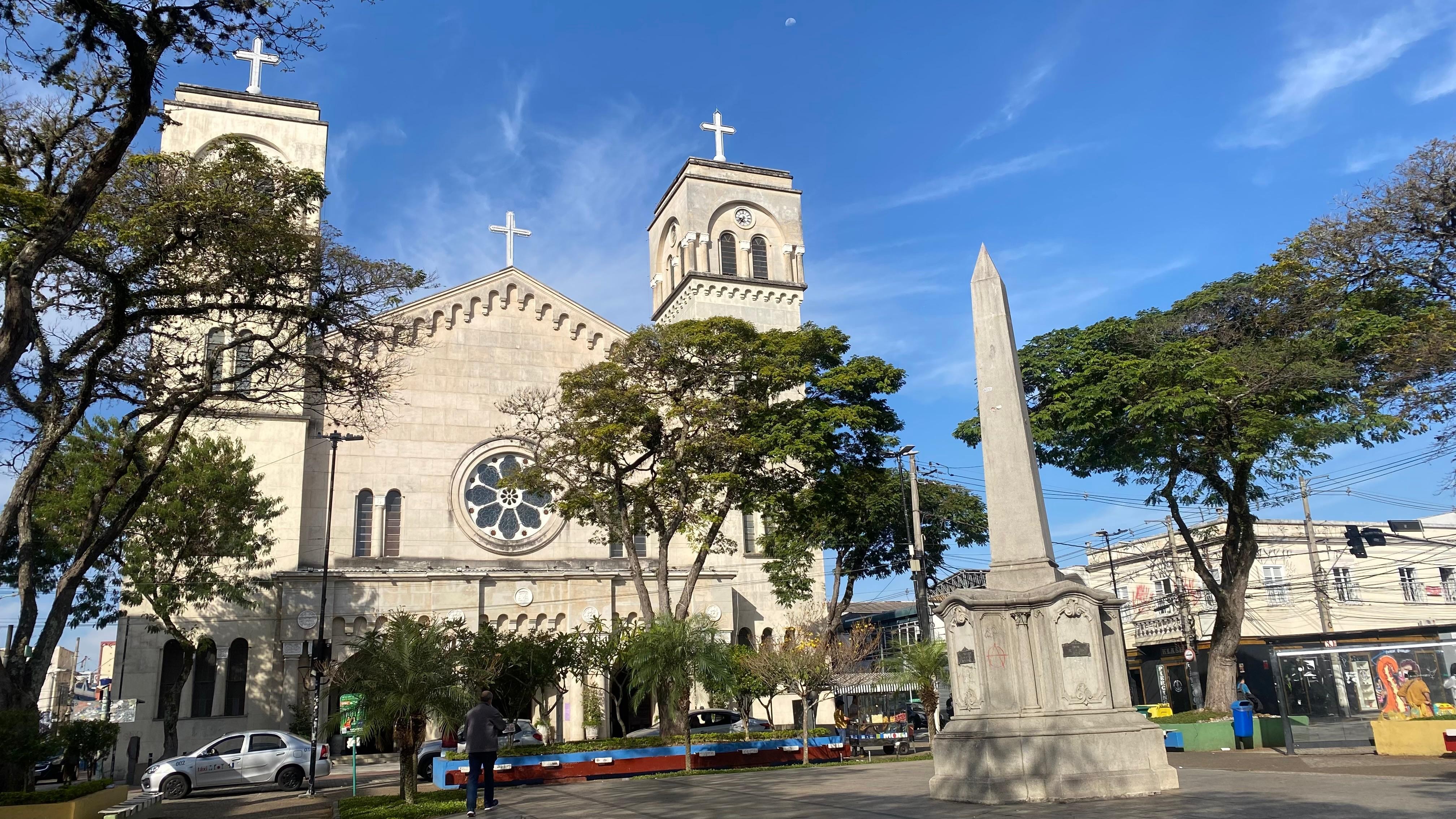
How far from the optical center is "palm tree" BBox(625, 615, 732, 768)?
21328 millimetres

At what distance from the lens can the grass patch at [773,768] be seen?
64.7 feet

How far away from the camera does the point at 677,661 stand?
21391 mm

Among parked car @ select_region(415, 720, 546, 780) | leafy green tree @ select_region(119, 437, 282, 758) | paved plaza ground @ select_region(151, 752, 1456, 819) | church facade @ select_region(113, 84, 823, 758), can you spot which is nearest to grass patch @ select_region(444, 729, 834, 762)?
parked car @ select_region(415, 720, 546, 780)

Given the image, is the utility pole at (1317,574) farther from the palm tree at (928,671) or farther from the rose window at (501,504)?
the rose window at (501,504)

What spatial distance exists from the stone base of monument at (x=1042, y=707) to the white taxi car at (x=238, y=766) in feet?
55.5

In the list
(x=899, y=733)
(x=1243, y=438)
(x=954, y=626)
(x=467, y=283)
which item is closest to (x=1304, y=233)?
(x=1243, y=438)

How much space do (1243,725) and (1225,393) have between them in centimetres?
757

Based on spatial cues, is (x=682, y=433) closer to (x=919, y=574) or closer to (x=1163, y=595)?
(x=919, y=574)

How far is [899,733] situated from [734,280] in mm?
19185

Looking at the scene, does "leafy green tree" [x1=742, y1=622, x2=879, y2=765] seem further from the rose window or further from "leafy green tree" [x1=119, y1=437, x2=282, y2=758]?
"leafy green tree" [x1=119, y1=437, x2=282, y2=758]

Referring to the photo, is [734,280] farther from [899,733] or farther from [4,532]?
[4,532]

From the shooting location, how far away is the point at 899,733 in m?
29.2

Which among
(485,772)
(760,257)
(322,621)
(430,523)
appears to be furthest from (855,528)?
(485,772)

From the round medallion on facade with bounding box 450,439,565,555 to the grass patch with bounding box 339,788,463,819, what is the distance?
16.5 m
